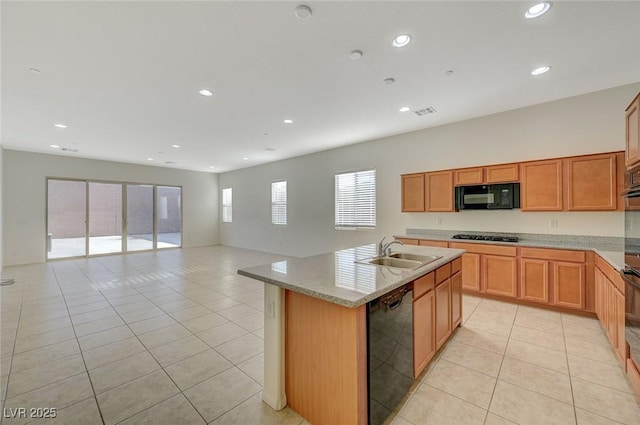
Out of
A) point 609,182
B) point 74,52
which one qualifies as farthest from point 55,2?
point 609,182

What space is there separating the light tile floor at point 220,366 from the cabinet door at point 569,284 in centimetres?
20

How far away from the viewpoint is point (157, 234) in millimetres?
9102

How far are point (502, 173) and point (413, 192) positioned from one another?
55.4 inches

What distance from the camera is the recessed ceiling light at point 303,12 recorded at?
2.03 meters

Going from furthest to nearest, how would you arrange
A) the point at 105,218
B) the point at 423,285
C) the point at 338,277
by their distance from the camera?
the point at 105,218 < the point at 423,285 < the point at 338,277

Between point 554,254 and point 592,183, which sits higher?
point 592,183

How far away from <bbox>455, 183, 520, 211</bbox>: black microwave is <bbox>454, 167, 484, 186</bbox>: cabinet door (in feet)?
0.30

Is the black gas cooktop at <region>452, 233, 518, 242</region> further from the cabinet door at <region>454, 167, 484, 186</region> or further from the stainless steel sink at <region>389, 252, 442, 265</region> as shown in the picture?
the stainless steel sink at <region>389, 252, 442, 265</region>

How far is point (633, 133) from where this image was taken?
2.33 metres

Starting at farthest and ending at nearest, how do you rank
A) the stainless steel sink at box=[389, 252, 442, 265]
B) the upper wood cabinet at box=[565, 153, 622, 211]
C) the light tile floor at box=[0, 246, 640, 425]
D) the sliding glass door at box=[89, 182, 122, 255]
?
1. the sliding glass door at box=[89, 182, 122, 255]
2. the upper wood cabinet at box=[565, 153, 622, 211]
3. the stainless steel sink at box=[389, 252, 442, 265]
4. the light tile floor at box=[0, 246, 640, 425]

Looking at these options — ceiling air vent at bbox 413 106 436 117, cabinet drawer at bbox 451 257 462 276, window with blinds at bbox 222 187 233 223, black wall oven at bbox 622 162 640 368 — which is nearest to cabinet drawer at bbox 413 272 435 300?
cabinet drawer at bbox 451 257 462 276

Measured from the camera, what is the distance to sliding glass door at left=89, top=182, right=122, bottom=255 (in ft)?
26.0

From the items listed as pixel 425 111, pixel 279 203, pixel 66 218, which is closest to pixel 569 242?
pixel 425 111

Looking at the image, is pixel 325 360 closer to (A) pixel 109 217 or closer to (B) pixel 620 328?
(B) pixel 620 328
